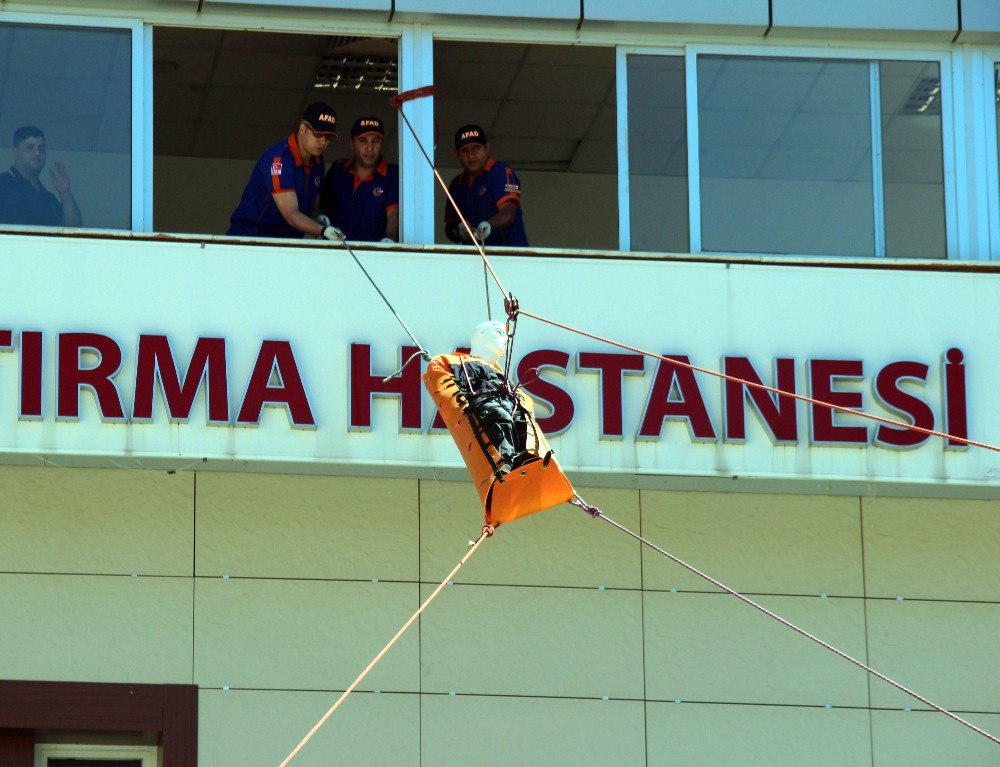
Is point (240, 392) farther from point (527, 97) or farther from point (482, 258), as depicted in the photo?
point (527, 97)

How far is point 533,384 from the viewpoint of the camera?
10836mm

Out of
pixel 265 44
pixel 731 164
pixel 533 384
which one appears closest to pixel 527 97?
pixel 265 44

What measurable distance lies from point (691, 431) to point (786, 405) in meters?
0.56

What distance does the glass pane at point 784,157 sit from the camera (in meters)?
11.8

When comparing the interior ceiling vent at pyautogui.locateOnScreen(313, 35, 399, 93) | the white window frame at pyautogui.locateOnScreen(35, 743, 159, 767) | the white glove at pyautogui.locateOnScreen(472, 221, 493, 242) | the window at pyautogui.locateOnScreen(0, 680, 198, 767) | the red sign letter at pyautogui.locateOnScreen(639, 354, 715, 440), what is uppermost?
the interior ceiling vent at pyautogui.locateOnScreen(313, 35, 399, 93)

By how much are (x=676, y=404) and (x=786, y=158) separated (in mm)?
1890

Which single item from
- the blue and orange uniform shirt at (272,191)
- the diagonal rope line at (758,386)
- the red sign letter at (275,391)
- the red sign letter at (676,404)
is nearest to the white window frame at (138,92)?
the blue and orange uniform shirt at (272,191)

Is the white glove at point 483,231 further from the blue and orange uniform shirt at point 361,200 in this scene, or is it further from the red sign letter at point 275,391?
the red sign letter at point 275,391

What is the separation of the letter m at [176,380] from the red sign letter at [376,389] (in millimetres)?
685

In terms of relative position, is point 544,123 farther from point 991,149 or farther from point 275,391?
point 275,391

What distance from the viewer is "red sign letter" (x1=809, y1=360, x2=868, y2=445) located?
36.2 feet

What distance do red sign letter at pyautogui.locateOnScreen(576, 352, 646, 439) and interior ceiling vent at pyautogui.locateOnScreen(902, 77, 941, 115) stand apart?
256 centimetres

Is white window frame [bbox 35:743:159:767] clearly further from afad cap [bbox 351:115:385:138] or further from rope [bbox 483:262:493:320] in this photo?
afad cap [bbox 351:115:385:138]

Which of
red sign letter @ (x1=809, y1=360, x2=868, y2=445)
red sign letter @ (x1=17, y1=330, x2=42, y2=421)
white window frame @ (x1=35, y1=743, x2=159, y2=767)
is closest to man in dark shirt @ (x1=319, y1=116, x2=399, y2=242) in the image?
red sign letter @ (x1=17, y1=330, x2=42, y2=421)
